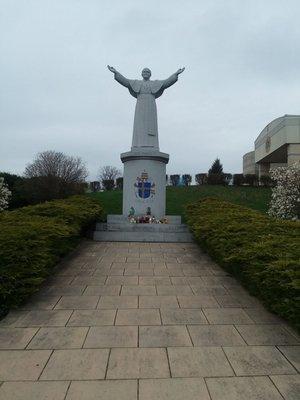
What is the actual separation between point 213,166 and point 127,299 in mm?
45016

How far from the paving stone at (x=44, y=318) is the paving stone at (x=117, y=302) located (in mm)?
547

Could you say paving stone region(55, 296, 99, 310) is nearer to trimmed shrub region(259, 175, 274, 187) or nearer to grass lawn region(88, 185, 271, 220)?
grass lawn region(88, 185, 271, 220)

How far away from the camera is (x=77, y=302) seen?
5.57m

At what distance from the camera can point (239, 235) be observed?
731cm

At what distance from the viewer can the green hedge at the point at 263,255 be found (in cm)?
445

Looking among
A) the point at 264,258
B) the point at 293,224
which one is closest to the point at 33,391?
the point at 264,258

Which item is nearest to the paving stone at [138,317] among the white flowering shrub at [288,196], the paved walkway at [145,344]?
the paved walkway at [145,344]

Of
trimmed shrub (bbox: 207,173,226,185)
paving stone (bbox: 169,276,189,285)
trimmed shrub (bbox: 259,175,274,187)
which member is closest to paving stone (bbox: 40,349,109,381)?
paving stone (bbox: 169,276,189,285)

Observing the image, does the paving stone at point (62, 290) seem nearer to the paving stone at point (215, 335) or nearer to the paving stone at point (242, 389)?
the paving stone at point (215, 335)

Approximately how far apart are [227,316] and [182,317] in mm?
591

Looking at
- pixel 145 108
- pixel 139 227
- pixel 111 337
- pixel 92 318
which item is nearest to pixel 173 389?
pixel 111 337

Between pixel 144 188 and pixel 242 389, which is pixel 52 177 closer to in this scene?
pixel 144 188

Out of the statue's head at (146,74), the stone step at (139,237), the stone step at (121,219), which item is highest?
the statue's head at (146,74)

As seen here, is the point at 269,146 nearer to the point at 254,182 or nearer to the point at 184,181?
the point at 254,182
